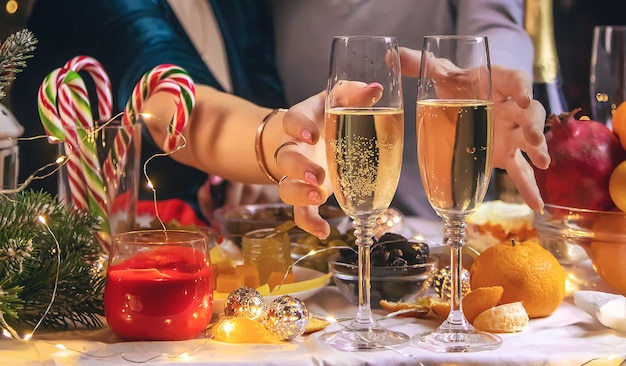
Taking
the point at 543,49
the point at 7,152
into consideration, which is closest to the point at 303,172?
the point at 7,152

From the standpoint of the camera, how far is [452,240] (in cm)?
124

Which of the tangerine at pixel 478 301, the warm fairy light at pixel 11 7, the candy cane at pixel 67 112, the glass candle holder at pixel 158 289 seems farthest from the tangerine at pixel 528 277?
the warm fairy light at pixel 11 7

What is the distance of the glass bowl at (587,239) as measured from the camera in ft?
4.76

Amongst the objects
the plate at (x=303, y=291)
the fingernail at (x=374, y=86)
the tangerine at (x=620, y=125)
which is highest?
the fingernail at (x=374, y=86)

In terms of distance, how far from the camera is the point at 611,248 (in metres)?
1.46

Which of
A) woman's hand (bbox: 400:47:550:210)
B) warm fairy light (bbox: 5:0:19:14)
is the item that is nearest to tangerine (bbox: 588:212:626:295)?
woman's hand (bbox: 400:47:550:210)

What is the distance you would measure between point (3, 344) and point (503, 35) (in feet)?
5.41

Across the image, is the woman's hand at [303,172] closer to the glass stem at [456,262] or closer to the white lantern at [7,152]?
the glass stem at [456,262]

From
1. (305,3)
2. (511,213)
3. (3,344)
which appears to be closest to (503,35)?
(305,3)

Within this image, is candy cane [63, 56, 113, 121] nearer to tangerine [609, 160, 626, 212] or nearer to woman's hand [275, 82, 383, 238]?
woman's hand [275, 82, 383, 238]

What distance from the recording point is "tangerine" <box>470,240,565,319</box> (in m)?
1.35

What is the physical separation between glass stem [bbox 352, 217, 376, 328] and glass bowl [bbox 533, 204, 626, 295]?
0.45 metres

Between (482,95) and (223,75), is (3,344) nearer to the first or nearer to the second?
(482,95)

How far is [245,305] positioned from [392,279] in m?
0.25
